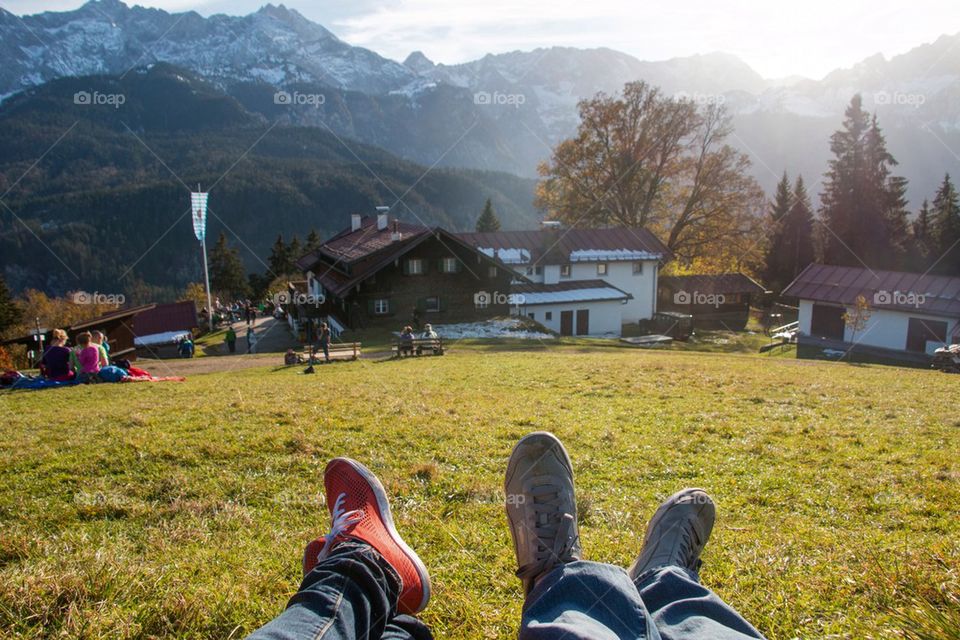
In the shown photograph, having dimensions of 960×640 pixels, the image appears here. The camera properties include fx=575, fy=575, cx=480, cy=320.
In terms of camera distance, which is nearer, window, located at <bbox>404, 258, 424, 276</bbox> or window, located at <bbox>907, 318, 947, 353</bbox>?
window, located at <bbox>907, 318, 947, 353</bbox>

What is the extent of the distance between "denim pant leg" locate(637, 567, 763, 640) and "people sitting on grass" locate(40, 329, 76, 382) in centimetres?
1580

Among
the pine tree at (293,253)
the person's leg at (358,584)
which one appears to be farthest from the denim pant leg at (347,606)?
the pine tree at (293,253)

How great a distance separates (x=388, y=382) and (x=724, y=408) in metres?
7.58

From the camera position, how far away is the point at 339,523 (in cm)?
337

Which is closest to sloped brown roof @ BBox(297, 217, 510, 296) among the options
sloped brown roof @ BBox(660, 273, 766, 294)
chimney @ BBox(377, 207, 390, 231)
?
chimney @ BBox(377, 207, 390, 231)

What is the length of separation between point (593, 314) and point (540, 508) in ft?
136

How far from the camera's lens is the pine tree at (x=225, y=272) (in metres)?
89.4

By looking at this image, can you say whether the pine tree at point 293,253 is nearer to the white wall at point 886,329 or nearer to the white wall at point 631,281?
the white wall at point 631,281

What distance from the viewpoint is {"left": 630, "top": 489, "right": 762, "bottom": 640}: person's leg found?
2.51m

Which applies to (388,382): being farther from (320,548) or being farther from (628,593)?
(628,593)

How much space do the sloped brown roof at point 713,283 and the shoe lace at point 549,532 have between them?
53218mm

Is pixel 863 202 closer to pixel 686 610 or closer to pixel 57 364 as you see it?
pixel 57 364

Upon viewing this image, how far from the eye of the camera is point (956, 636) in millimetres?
2516

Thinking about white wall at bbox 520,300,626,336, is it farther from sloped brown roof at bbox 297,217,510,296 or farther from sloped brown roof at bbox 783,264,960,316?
sloped brown roof at bbox 783,264,960,316
